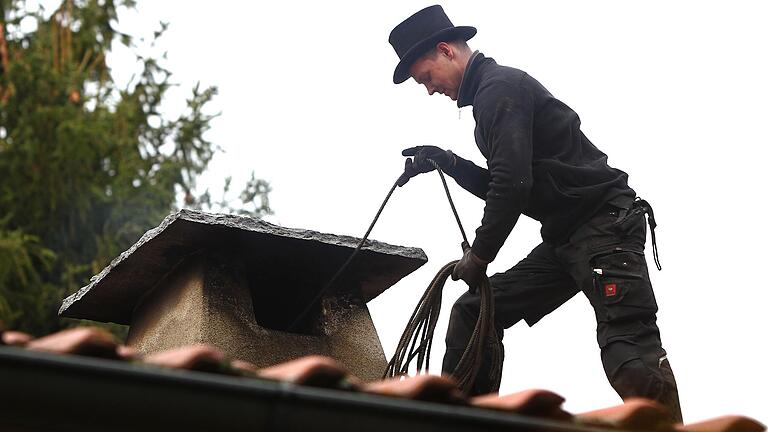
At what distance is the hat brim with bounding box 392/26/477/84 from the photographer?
188 inches

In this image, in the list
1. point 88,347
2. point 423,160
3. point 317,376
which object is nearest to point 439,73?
point 423,160

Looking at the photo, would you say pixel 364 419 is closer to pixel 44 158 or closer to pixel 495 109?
pixel 495 109

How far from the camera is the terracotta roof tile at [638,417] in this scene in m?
2.72

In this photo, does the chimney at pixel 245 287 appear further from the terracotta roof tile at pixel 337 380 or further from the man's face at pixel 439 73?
the terracotta roof tile at pixel 337 380

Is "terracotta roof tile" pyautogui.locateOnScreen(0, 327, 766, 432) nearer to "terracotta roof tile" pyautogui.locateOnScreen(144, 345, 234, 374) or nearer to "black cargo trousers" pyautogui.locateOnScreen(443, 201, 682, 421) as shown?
"terracotta roof tile" pyautogui.locateOnScreen(144, 345, 234, 374)

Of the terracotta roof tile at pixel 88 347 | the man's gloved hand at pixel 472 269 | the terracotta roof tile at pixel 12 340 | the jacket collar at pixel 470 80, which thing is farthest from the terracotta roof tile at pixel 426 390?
the jacket collar at pixel 470 80

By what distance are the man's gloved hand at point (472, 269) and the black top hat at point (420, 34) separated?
3.09 ft

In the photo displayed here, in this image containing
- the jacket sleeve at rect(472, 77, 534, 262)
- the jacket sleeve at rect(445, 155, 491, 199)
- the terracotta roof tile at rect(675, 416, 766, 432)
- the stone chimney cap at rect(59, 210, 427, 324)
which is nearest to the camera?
the terracotta roof tile at rect(675, 416, 766, 432)

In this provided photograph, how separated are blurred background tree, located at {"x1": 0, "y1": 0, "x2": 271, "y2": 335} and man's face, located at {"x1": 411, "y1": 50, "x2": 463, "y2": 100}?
7.73 meters

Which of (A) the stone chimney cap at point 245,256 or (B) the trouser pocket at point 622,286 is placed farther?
(A) the stone chimney cap at point 245,256

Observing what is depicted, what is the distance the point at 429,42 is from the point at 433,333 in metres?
1.28

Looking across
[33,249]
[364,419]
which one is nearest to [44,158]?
[33,249]

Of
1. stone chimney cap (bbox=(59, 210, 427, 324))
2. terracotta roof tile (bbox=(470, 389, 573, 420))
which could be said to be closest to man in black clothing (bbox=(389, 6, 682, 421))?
stone chimney cap (bbox=(59, 210, 427, 324))

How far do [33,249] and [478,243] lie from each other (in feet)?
29.0
